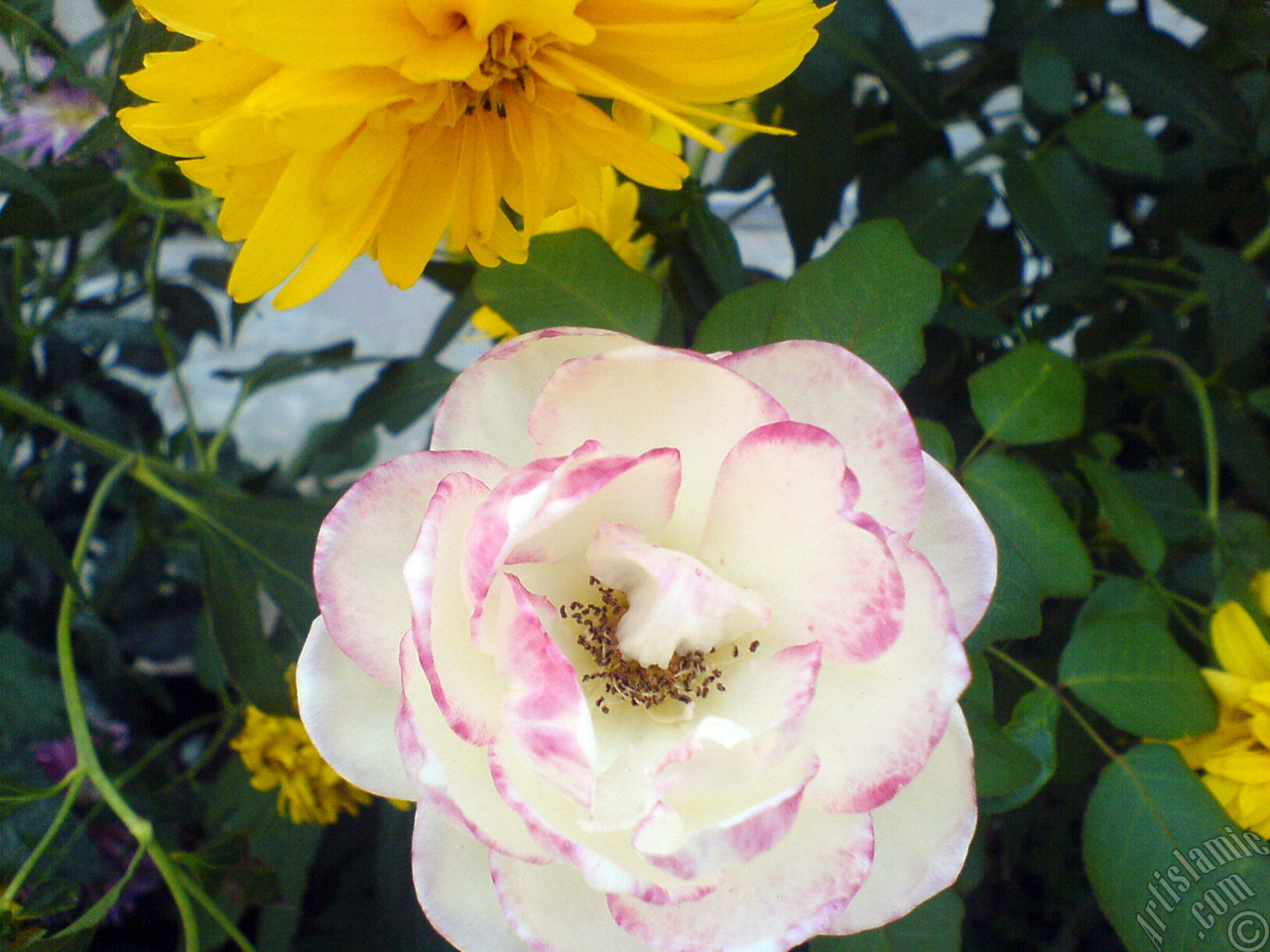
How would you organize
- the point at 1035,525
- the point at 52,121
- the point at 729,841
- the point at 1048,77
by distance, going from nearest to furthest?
the point at 729,841 < the point at 1035,525 < the point at 1048,77 < the point at 52,121

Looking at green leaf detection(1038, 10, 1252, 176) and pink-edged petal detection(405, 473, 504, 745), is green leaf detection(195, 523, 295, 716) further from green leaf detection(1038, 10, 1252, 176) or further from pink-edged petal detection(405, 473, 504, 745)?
green leaf detection(1038, 10, 1252, 176)

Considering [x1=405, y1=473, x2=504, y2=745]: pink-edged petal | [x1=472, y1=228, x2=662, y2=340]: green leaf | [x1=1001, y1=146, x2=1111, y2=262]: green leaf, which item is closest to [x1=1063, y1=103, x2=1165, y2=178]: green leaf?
[x1=1001, y1=146, x2=1111, y2=262]: green leaf

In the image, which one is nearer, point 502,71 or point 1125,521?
point 502,71

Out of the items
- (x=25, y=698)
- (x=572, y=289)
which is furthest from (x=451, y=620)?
(x=25, y=698)

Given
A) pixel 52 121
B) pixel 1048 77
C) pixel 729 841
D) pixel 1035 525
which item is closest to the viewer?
pixel 729 841

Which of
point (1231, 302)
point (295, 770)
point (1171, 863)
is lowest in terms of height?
point (295, 770)

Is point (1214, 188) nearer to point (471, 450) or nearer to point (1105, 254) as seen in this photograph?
point (1105, 254)

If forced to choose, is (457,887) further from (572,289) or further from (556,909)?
(572,289)
